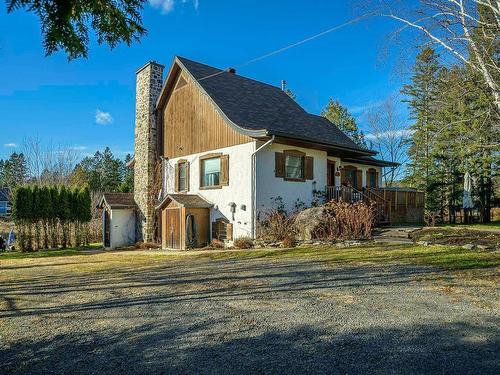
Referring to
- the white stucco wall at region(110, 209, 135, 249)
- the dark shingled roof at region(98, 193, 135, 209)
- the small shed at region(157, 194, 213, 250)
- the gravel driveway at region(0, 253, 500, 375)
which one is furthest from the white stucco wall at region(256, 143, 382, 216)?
the white stucco wall at region(110, 209, 135, 249)

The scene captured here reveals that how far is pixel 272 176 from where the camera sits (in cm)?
1476

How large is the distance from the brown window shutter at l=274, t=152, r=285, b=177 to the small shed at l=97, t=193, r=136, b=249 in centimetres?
876

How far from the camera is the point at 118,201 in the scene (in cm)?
1944

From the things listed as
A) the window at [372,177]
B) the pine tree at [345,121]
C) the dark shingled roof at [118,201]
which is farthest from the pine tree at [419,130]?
the dark shingled roof at [118,201]

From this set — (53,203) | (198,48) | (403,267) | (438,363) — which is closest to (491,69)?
(403,267)

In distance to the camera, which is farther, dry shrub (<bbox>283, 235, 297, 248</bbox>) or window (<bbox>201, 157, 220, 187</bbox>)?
window (<bbox>201, 157, 220, 187</bbox>)

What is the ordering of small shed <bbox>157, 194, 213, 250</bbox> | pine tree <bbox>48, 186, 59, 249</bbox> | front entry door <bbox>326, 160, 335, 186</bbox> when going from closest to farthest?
1. small shed <bbox>157, 194, 213, 250</bbox>
2. front entry door <bbox>326, 160, 335, 186</bbox>
3. pine tree <bbox>48, 186, 59, 249</bbox>

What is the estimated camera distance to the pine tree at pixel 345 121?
1382 inches

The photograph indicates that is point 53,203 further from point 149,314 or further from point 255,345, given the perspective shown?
point 255,345

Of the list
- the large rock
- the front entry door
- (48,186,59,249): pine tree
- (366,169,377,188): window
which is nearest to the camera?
the large rock

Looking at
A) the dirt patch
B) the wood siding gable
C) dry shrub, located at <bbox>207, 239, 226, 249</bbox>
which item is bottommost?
dry shrub, located at <bbox>207, 239, 226, 249</bbox>

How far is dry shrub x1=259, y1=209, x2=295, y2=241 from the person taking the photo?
13.4 metres

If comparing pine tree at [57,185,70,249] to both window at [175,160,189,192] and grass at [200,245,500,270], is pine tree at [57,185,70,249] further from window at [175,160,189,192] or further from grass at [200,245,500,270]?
grass at [200,245,500,270]

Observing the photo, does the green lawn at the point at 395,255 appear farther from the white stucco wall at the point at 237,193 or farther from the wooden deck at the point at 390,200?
the wooden deck at the point at 390,200
